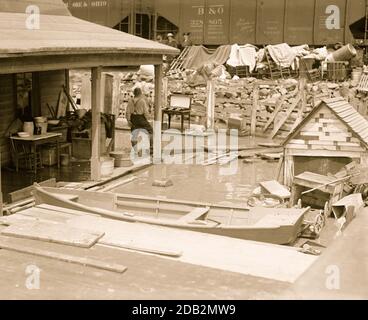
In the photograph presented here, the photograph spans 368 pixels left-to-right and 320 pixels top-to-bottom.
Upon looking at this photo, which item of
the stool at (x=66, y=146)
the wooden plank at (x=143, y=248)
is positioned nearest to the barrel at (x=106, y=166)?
the stool at (x=66, y=146)

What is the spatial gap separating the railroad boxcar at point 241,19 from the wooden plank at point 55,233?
33.4 meters

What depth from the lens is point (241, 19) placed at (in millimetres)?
40781

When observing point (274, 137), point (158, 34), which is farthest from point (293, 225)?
point (158, 34)

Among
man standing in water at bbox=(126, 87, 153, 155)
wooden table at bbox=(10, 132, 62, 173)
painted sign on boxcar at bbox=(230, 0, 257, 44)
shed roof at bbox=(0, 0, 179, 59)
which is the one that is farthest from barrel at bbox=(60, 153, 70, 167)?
painted sign on boxcar at bbox=(230, 0, 257, 44)

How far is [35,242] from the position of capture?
7.06 m

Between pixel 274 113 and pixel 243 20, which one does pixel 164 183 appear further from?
pixel 243 20

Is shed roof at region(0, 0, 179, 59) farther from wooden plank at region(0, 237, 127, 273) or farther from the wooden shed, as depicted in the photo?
the wooden shed

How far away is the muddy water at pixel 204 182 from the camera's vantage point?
13.7m

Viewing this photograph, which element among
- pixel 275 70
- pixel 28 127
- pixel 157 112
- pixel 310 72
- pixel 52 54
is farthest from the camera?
pixel 275 70

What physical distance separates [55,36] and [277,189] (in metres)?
6.08

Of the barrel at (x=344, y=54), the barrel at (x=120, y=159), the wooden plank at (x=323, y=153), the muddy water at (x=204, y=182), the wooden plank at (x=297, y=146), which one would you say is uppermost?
the barrel at (x=344, y=54)

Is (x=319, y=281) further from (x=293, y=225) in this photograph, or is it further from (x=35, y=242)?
(x=293, y=225)
